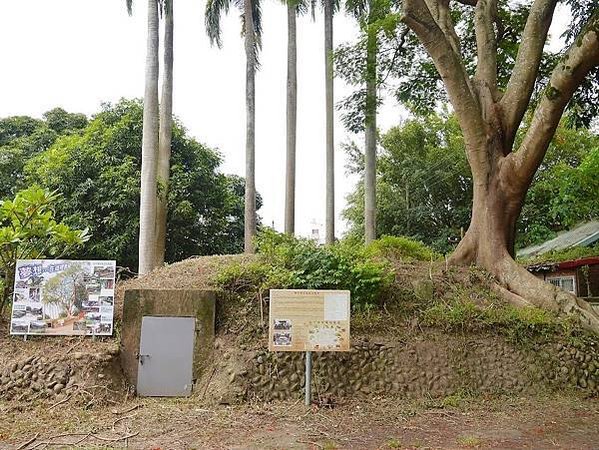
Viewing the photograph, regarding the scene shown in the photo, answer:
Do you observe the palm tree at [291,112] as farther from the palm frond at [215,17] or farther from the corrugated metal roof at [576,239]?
the corrugated metal roof at [576,239]

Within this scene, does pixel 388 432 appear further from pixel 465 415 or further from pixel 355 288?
pixel 355 288

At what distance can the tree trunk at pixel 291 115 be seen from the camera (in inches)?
647

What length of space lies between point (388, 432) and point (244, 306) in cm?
341

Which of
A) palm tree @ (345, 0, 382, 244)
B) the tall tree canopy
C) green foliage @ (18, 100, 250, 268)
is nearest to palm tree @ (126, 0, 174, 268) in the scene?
green foliage @ (18, 100, 250, 268)

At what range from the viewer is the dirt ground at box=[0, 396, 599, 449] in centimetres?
616

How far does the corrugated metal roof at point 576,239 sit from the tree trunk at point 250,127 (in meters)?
10.3

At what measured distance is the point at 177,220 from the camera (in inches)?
747

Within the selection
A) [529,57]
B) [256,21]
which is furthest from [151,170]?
[529,57]

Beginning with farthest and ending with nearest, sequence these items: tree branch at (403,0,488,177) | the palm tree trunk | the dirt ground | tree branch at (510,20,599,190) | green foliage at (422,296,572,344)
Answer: the palm tree trunk < tree branch at (403,0,488,177) < tree branch at (510,20,599,190) < green foliage at (422,296,572,344) < the dirt ground

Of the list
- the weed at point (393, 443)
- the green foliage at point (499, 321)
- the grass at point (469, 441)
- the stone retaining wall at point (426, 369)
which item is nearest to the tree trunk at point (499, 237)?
the green foliage at point (499, 321)

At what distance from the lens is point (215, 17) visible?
18672 millimetres

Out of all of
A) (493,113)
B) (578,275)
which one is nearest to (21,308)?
(493,113)

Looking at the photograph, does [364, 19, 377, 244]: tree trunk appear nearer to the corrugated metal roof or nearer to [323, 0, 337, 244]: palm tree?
[323, 0, 337, 244]: palm tree

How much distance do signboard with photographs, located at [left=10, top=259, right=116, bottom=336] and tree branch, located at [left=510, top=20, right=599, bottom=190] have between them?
774cm
